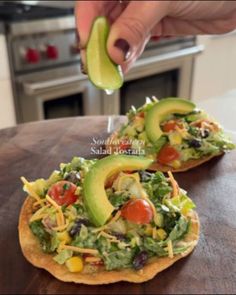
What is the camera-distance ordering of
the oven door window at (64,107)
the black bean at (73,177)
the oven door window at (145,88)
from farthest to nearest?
the oven door window at (145,88), the oven door window at (64,107), the black bean at (73,177)

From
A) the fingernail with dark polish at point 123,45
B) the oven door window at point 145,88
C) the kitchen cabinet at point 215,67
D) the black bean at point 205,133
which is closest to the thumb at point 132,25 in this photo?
the fingernail with dark polish at point 123,45

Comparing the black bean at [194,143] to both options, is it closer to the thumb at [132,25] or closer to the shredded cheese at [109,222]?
the shredded cheese at [109,222]

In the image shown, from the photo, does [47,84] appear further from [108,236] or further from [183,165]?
[108,236]

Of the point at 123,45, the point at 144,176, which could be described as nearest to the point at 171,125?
the point at 144,176

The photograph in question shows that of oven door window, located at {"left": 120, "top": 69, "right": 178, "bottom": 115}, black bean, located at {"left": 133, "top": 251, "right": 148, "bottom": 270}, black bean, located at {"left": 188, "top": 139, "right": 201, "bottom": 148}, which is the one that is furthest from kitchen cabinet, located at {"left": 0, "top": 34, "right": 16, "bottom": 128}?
black bean, located at {"left": 133, "top": 251, "right": 148, "bottom": 270}

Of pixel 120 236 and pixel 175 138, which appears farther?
pixel 175 138

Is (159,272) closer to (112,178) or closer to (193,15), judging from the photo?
(112,178)
